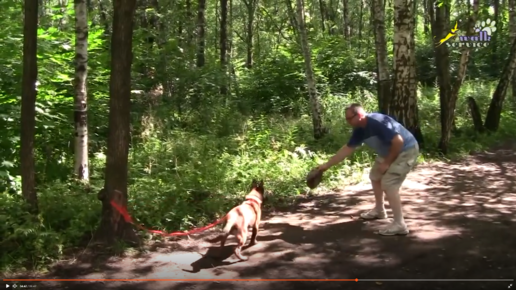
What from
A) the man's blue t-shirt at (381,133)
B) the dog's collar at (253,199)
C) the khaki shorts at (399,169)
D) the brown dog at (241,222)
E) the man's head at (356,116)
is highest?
the man's head at (356,116)

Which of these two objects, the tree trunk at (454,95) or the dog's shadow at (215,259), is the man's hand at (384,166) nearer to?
the dog's shadow at (215,259)

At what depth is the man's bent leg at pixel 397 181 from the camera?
19.3ft

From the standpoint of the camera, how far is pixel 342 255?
5.43 metres

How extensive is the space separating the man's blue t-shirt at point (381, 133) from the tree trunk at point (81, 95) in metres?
5.10

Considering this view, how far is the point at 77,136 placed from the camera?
848 cm

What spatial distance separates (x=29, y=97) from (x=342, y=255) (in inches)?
177

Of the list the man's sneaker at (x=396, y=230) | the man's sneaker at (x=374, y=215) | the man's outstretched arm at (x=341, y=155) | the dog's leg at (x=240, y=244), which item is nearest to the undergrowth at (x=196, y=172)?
the dog's leg at (x=240, y=244)

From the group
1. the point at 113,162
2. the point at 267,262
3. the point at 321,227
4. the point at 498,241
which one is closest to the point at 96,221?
the point at 113,162

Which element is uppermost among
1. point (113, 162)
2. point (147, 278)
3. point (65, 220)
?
point (113, 162)

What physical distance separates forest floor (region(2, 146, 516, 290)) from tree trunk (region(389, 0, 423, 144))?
4143 mm

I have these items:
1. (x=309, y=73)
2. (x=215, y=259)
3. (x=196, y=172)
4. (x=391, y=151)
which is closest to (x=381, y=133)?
(x=391, y=151)

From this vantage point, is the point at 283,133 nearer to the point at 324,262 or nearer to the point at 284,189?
the point at 284,189

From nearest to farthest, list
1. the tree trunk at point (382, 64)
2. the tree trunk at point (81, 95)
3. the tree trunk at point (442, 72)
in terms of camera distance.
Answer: the tree trunk at point (81, 95)
the tree trunk at point (442, 72)
the tree trunk at point (382, 64)

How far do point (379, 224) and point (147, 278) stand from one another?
330 centimetres
